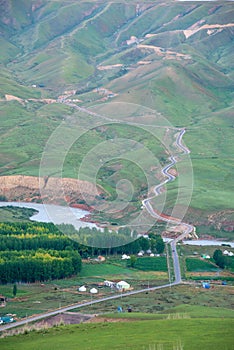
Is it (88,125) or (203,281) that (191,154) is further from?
(203,281)

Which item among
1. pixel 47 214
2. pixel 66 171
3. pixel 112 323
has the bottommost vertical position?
pixel 112 323

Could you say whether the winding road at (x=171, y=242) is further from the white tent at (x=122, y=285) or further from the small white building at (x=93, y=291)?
the small white building at (x=93, y=291)

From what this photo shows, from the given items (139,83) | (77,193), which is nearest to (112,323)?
(77,193)

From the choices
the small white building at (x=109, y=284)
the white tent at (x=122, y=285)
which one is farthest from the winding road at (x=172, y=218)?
the small white building at (x=109, y=284)

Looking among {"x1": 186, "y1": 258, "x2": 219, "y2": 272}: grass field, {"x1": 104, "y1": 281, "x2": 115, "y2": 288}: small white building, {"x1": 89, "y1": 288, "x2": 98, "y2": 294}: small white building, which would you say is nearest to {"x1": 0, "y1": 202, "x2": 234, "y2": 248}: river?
{"x1": 186, "y1": 258, "x2": 219, "y2": 272}: grass field

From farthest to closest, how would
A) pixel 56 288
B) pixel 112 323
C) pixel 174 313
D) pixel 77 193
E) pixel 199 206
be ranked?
1. pixel 77 193
2. pixel 199 206
3. pixel 56 288
4. pixel 174 313
5. pixel 112 323

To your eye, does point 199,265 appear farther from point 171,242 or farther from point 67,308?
point 67,308

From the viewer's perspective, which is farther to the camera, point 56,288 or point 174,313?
point 56,288
